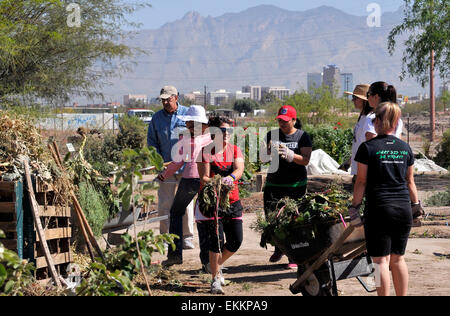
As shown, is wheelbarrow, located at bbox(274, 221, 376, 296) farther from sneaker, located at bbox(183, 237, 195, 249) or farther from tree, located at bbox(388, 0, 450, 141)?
tree, located at bbox(388, 0, 450, 141)

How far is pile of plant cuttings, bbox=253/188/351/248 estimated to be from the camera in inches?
208

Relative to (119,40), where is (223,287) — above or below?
below

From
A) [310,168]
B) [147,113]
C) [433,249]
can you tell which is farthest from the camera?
[147,113]

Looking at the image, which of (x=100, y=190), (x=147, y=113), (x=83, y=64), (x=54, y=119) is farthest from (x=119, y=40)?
(x=147, y=113)

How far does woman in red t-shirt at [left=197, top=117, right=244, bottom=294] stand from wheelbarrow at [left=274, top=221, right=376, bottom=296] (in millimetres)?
633

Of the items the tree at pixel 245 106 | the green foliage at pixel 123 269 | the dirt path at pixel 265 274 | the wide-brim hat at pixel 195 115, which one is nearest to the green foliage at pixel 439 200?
the dirt path at pixel 265 274

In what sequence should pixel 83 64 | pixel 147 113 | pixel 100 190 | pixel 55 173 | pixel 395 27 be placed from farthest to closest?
pixel 147 113, pixel 83 64, pixel 395 27, pixel 100 190, pixel 55 173

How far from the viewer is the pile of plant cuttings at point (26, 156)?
5.52 m

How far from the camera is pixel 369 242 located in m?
4.68

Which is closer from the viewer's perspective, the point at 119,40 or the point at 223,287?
the point at 223,287

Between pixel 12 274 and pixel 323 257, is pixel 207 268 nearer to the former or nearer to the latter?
pixel 323 257

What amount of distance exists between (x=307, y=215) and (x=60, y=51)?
17068mm

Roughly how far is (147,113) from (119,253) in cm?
5411
